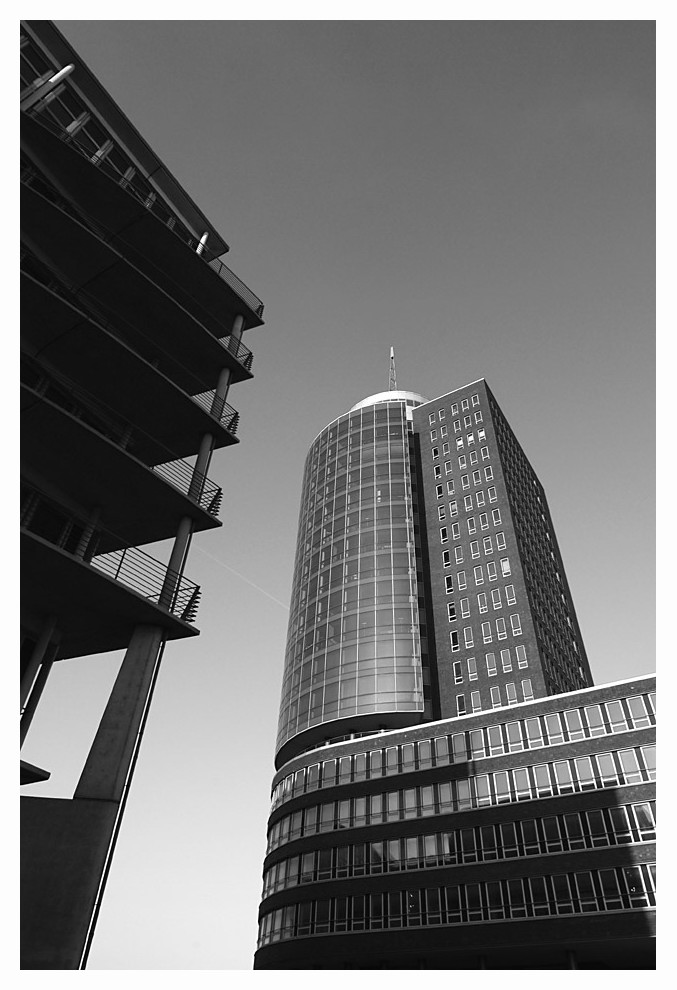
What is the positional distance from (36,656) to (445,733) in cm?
4900

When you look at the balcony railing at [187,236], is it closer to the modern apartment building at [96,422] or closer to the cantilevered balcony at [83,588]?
the modern apartment building at [96,422]

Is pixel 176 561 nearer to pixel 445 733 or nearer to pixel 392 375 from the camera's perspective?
pixel 445 733

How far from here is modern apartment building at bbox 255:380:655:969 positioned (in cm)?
4697

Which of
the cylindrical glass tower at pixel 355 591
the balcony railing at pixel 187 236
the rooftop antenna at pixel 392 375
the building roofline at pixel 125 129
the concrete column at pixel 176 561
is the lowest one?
the concrete column at pixel 176 561

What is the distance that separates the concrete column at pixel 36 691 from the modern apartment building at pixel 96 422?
57mm

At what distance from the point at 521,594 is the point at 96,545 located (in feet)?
185

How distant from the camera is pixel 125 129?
25734 mm

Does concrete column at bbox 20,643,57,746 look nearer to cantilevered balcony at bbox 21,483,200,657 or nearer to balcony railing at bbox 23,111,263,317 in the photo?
cantilevered balcony at bbox 21,483,200,657

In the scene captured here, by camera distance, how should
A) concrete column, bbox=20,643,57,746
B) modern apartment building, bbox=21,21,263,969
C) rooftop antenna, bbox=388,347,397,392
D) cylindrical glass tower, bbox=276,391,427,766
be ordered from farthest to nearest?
rooftop antenna, bbox=388,347,397,392 < cylindrical glass tower, bbox=276,391,427,766 < concrete column, bbox=20,643,57,746 < modern apartment building, bbox=21,21,263,969

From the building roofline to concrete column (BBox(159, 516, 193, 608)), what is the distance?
15.7 metres

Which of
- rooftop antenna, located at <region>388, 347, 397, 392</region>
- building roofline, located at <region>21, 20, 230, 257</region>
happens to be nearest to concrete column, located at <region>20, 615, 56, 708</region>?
building roofline, located at <region>21, 20, 230, 257</region>

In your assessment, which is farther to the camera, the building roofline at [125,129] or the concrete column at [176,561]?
the building roofline at [125,129]

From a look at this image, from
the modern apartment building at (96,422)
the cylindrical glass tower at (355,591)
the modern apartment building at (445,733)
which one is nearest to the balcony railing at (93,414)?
the modern apartment building at (96,422)

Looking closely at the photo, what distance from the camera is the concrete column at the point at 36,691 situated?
16.9 m
